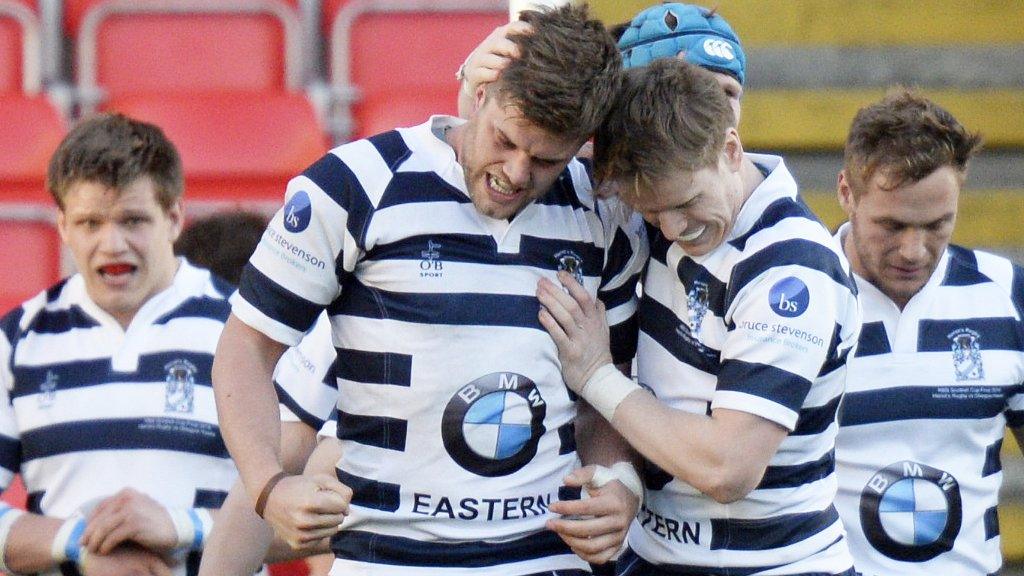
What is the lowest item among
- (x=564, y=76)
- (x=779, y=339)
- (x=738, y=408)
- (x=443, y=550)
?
(x=443, y=550)

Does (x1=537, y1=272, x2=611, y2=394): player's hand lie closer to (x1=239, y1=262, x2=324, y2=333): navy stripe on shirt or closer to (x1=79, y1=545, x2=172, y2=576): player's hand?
(x1=239, y1=262, x2=324, y2=333): navy stripe on shirt

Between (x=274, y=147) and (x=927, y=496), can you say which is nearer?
Answer: (x=927, y=496)

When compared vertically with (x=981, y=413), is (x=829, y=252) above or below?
above

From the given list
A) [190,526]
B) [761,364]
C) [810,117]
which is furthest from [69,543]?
[810,117]

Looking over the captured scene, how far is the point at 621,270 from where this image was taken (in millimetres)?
2482

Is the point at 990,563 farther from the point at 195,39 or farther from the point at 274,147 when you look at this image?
the point at 195,39

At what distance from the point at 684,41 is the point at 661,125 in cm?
44

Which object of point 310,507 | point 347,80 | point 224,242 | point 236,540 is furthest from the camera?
point 347,80

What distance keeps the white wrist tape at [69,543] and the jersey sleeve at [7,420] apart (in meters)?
0.19

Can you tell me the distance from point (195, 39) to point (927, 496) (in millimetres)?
3382

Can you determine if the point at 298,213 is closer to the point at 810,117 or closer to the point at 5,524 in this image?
the point at 5,524

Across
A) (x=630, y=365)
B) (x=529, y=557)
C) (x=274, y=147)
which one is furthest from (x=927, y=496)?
(x=274, y=147)

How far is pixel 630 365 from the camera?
8.34ft

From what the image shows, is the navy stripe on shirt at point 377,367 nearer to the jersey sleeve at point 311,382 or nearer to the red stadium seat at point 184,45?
the jersey sleeve at point 311,382
